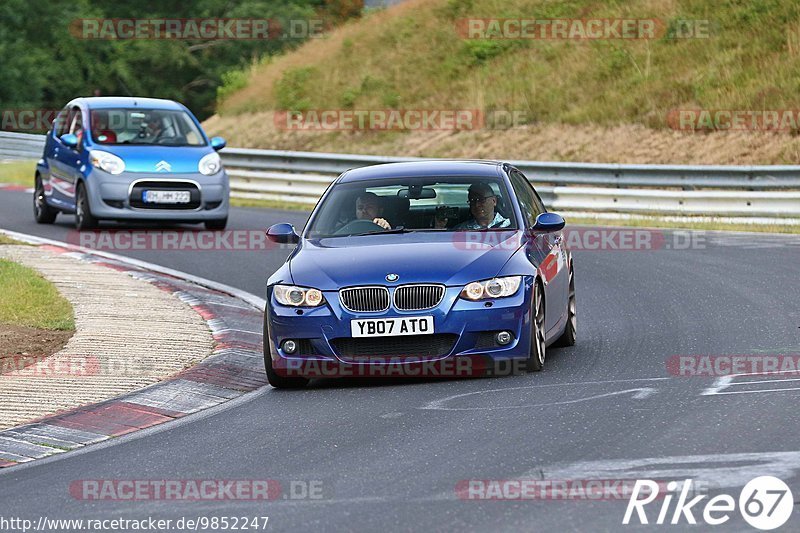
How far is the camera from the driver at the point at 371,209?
Answer: 11.1 m

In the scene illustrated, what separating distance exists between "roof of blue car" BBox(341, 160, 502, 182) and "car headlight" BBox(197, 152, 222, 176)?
9.65 m

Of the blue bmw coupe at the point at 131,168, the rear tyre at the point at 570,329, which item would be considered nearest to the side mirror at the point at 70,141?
the blue bmw coupe at the point at 131,168

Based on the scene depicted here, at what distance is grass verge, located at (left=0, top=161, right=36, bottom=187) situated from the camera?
109ft

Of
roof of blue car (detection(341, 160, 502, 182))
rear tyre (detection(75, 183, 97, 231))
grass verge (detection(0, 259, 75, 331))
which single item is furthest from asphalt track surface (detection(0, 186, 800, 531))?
rear tyre (detection(75, 183, 97, 231))

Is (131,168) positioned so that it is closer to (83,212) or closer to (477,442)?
(83,212)

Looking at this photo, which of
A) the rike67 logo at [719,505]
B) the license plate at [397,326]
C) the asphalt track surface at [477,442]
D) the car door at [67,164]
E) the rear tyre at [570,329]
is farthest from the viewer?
the car door at [67,164]

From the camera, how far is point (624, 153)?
100 feet

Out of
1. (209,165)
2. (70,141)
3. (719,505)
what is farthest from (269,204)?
(719,505)

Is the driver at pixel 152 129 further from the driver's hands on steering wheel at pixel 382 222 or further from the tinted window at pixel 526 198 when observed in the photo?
the driver's hands on steering wheel at pixel 382 222

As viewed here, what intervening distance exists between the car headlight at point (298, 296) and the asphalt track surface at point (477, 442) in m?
0.59

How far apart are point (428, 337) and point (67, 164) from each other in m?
13.2

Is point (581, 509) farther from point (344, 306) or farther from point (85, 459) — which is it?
point (344, 306)

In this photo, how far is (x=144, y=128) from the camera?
21.9 m

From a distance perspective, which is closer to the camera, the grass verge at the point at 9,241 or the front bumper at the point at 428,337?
the front bumper at the point at 428,337
